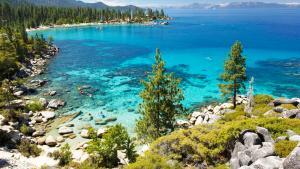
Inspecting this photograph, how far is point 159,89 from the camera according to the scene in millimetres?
33562

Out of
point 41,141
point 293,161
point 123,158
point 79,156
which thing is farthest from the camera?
point 41,141

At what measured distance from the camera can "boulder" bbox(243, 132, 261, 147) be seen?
2067 cm

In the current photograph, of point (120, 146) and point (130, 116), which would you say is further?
point (130, 116)

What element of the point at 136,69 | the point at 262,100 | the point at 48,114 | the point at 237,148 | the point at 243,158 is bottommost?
the point at 48,114

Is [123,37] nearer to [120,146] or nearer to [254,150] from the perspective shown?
[120,146]

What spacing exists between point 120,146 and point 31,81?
47.3 m

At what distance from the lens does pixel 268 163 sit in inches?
652

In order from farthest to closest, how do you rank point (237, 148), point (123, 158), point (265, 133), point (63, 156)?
point (123, 158), point (63, 156), point (237, 148), point (265, 133)

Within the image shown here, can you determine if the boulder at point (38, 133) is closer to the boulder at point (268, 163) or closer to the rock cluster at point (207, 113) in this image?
the rock cluster at point (207, 113)

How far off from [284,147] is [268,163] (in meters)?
3.45

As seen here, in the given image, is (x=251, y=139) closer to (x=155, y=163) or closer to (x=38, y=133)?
(x=155, y=163)

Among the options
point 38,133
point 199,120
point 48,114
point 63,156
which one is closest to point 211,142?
point 63,156

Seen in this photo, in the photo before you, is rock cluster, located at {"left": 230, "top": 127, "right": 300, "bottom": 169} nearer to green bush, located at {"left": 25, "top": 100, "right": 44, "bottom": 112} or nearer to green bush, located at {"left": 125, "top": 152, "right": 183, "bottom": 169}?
green bush, located at {"left": 125, "top": 152, "right": 183, "bottom": 169}

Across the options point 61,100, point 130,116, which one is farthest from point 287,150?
point 61,100
